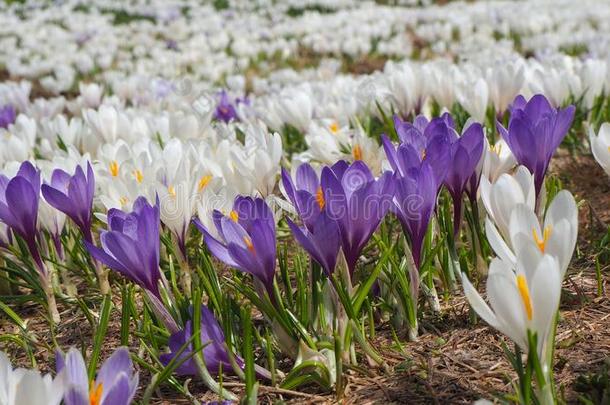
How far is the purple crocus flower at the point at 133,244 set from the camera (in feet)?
4.29

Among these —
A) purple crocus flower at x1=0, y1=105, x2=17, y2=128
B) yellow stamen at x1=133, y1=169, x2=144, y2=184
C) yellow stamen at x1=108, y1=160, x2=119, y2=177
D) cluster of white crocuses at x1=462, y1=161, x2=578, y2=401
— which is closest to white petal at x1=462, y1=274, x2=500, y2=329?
cluster of white crocuses at x1=462, y1=161, x2=578, y2=401

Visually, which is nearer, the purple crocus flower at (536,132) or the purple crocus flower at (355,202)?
the purple crocus flower at (355,202)

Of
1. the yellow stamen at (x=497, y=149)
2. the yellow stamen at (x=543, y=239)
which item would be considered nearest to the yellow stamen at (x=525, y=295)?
the yellow stamen at (x=543, y=239)

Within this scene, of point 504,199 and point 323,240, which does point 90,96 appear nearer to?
point 323,240

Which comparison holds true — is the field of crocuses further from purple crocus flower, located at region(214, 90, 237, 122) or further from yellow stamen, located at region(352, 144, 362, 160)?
purple crocus flower, located at region(214, 90, 237, 122)

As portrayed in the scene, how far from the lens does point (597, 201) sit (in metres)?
2.41

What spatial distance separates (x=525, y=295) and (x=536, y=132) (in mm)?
664

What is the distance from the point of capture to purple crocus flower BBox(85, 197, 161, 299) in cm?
131

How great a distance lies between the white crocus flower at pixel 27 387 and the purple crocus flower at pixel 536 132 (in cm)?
113

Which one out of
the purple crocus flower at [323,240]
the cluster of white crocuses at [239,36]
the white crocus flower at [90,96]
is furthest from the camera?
the cluster of white crocuses at [239,36]

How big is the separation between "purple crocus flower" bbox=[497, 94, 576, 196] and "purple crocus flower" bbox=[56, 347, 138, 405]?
1.03m

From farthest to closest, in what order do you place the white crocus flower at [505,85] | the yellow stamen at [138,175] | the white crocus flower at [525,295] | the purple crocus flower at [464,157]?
the white crocus flower at [505,85] → the yellow stamen at [138,175] → the purple crocus flower at [464,157] → the white crocus flower at [525,295]

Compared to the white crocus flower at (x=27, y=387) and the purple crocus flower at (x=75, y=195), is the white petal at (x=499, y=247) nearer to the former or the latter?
the white crocus flower at (x=27, y=387)

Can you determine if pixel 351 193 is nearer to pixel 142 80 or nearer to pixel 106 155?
pixel 106 155
